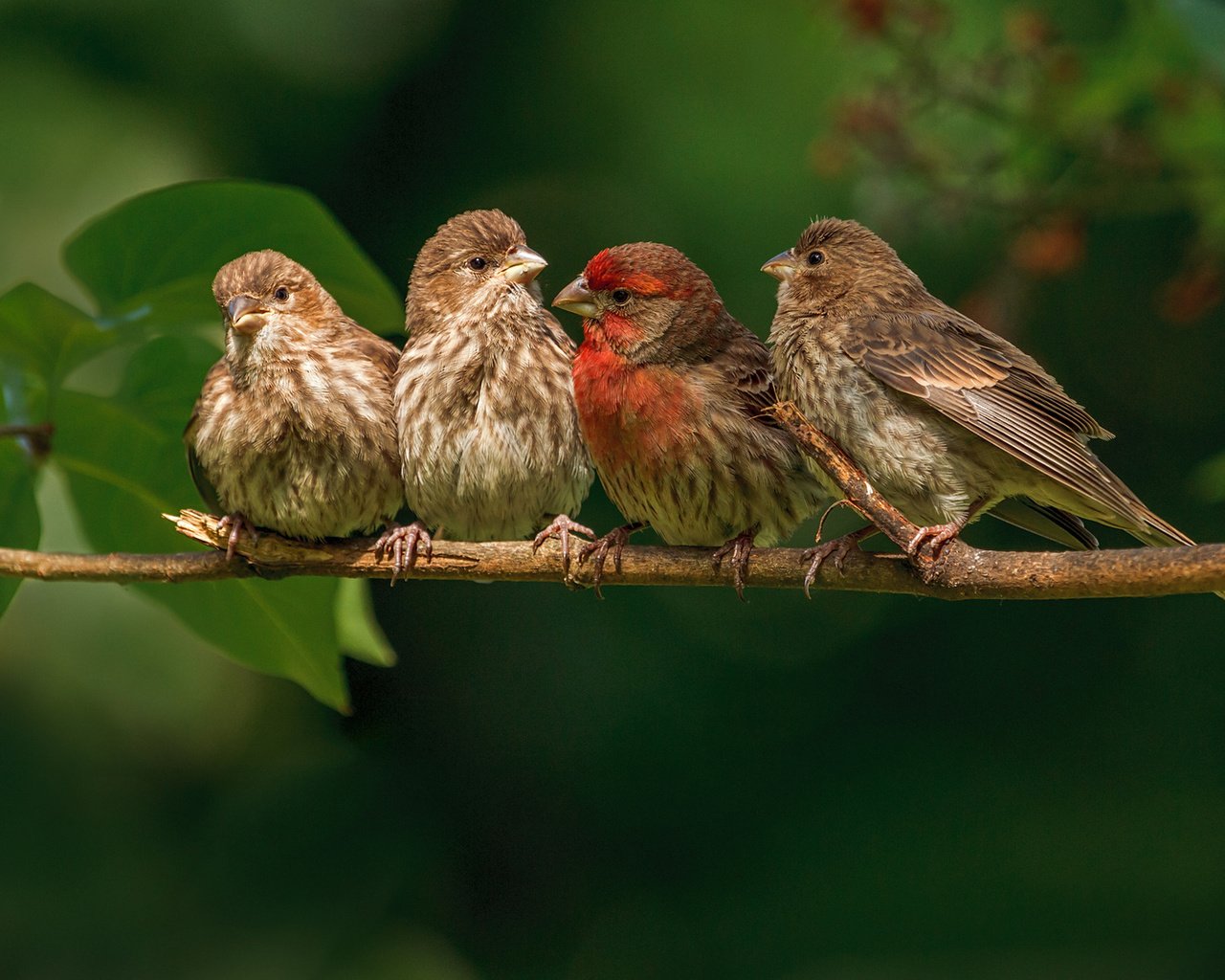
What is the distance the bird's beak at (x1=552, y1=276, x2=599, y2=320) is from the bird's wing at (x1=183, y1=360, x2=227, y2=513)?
929 mm

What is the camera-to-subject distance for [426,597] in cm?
1003

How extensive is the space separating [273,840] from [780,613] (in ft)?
11.4

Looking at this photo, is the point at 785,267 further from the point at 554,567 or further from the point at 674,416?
the point at 554,567

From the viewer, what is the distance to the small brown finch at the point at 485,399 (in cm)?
423

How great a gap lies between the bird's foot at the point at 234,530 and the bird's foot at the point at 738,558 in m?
1.15

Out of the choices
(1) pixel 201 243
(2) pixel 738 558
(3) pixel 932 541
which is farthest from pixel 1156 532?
(1) pixel 201 243

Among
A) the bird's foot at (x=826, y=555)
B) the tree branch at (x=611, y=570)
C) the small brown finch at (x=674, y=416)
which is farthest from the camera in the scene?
the small brown finch at (x=674, y=416)

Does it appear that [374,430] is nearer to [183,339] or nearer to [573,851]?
[183,339]

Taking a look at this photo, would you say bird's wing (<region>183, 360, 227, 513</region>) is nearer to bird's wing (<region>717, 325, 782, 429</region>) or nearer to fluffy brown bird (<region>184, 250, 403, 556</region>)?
fluffy brown bird (<region>184, 250, 403, 556</region>)

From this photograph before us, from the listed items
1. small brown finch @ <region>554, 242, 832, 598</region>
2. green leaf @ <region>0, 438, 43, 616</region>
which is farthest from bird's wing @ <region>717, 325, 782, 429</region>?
green leaf @ <region>0, 438, 43, 616</region>

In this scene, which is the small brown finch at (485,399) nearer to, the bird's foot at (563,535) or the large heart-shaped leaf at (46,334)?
the bird's foot at (563,535)

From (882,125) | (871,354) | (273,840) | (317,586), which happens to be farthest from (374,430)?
(273,840)

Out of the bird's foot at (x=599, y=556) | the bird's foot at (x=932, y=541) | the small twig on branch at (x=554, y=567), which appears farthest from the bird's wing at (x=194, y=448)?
the bird's foot at (x=932, y=541)

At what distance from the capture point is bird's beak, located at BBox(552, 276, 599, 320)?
410 centimetres
